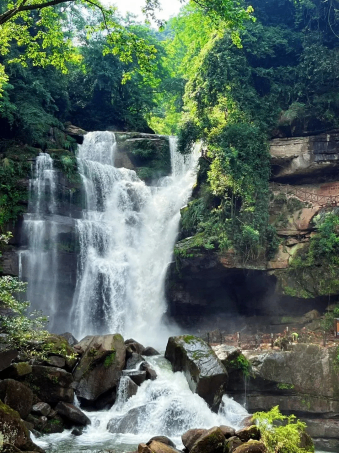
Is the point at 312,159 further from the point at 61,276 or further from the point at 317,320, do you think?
the point at 61,276

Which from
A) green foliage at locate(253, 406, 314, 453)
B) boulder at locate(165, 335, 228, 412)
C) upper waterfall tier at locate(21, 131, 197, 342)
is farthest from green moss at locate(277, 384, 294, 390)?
upper waterfall tier at locate(21, 131, 197, 342)

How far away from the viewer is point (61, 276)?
23.5 metres

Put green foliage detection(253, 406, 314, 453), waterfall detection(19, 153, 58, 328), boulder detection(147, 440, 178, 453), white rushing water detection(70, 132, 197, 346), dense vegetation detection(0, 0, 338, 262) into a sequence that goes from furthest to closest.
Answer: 1. dense vegetation detection(0, 0, 338, 262)
2. waterfall detection(19, 153, 58, 328)
3. white rushing water detection(70, 132, 197, 346)
4. boulder detection(147, 440, 178, 453)
5. green foliage detection(253, 406, 314, 453)

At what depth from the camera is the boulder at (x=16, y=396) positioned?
40.2ft

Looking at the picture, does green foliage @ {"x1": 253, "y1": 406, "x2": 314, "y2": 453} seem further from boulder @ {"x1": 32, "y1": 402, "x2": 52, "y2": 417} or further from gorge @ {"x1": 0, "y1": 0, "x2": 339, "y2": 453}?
boulder @ {"x1": 32, "y1": 402, "x2": 52, "y2": 417}

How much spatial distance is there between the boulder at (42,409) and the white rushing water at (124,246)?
8.60 meters

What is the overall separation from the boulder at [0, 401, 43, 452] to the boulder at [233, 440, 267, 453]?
4.62 metres

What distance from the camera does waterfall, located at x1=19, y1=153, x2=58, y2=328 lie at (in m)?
22.8

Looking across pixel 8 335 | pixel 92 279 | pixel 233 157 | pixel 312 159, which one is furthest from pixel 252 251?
pixel 8 335

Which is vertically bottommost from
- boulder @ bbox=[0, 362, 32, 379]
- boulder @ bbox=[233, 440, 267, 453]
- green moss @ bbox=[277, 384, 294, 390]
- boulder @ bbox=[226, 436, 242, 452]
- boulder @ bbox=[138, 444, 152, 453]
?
green moss @ bbox=[277, 384, 294, 390]

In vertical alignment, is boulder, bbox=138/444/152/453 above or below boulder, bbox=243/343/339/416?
above

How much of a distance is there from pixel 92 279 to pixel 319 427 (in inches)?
498

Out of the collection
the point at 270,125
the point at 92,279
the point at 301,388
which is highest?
the point at 270,125

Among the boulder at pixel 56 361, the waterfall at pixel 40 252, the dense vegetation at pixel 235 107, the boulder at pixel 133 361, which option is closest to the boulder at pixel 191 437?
the boulder at pixel 133 361
